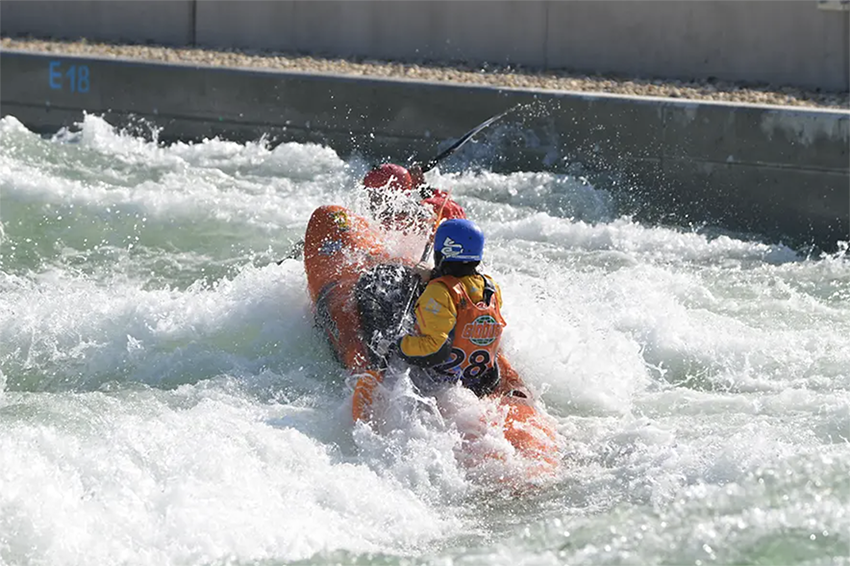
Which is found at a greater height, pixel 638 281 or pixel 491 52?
pixel 491 52

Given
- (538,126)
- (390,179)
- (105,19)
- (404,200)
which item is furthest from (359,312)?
(105,19)

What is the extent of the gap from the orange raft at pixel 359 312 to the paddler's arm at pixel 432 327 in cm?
33

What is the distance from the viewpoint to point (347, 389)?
704 centimetres

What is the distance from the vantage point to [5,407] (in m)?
7.06

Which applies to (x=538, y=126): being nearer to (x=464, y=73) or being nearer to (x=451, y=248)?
(x=464, y=73)

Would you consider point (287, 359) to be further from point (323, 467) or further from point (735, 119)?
point (735, 119)

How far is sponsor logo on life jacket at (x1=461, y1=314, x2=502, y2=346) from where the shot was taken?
21.5 feet

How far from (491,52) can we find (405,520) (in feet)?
27.0

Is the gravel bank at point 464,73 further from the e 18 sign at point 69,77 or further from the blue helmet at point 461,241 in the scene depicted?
the blue helmet at point 461,241

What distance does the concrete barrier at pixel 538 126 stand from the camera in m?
10.9

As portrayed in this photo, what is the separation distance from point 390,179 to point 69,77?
5165 mm

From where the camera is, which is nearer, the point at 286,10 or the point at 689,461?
the point at 689,461

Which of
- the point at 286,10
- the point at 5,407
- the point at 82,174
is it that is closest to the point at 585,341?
the point at 5,407

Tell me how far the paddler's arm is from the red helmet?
274 centimetres
